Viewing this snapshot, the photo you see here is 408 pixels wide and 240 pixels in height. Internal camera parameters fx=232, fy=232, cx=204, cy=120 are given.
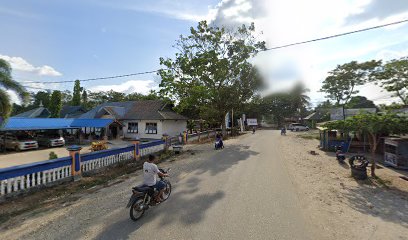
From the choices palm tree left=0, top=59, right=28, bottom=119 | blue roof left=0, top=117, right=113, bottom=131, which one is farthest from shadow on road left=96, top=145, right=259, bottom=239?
blue roof left=0, top=117, right=113, bottom=131

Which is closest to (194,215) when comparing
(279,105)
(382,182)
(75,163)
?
(75,163)

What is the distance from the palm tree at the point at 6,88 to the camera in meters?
10.2

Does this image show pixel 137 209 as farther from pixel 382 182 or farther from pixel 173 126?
pixel 173 126

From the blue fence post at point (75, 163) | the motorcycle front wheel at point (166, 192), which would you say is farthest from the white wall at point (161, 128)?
the motorcycle front wheel at point (166, 192)

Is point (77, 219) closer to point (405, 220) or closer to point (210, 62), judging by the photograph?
point (405, 220)

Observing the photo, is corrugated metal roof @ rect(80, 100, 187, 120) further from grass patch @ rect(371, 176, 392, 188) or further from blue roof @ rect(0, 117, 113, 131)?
grass patch @ rect(371, 176, 392, 188)

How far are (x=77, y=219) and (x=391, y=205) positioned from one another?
9.05 m

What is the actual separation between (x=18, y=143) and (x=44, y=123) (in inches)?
147

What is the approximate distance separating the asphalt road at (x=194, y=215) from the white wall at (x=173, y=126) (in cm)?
2045

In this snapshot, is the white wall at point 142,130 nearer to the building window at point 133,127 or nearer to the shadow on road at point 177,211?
the building window at point 133,127

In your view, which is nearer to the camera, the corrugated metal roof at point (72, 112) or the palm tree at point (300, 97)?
the corrugated metal roof at point (72, 112)

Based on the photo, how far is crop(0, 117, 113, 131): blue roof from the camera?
20.6 m

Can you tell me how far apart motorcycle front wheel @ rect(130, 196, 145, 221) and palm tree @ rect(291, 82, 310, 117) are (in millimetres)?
65670

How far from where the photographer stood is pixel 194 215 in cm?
600
